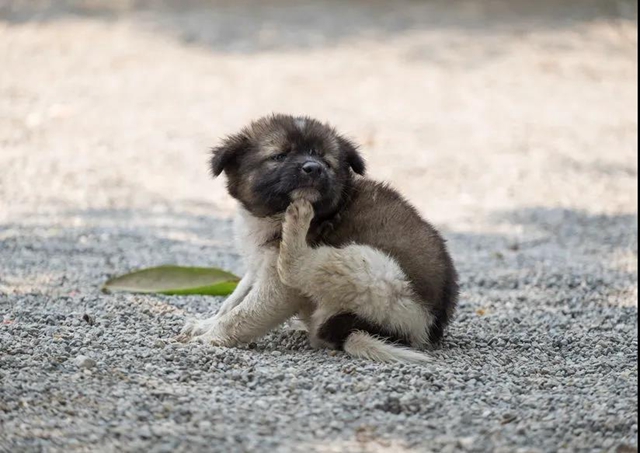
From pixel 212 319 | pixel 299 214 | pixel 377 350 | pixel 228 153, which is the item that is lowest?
pixel 212 319

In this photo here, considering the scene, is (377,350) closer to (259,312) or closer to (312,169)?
(259,312)

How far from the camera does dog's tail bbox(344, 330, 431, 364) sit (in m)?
5.24

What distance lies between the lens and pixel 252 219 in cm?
582

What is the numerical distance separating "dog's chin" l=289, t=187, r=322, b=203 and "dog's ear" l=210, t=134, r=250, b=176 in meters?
0.53

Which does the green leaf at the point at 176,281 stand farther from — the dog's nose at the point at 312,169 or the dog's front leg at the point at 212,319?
the dog's nose at the point at 312,169

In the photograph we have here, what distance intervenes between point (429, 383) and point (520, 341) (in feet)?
4.63

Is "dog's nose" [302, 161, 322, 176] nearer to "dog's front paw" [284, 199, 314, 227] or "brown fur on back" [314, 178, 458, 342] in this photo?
"dog's front paw" [284, 199, 314, 227]

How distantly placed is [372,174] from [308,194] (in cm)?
654

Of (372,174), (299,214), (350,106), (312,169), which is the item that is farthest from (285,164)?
(350,106)

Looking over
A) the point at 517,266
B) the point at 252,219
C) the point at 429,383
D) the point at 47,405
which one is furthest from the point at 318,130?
the point at 517,266

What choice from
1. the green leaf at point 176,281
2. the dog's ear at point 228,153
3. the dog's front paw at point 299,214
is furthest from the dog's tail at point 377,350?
the green leaf at point 176,281

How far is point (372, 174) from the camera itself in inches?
472

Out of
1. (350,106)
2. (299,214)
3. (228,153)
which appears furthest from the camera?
(350,106)

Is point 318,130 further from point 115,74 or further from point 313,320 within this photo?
point 115,74
